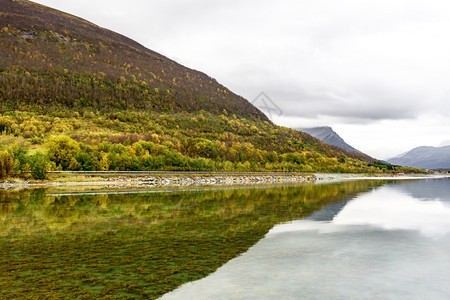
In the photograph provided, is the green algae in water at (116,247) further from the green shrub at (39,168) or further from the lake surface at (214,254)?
the green shrub at (39,168)

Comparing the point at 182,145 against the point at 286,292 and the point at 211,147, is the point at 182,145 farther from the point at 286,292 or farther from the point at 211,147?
the point at 286,292

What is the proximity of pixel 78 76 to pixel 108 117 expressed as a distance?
39.9m

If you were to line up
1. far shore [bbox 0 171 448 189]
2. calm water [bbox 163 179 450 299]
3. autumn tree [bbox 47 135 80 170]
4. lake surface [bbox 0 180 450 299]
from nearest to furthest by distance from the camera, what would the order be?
calm water [bbox 163 179 450 299] < lake surface [bbox 0 180 450 299] < far shore [bbox 0 171 448 189] < autumn tree [bbox 47 135 80 170]

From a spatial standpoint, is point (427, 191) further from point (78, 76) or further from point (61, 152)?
point (78, 76)

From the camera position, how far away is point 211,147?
100m

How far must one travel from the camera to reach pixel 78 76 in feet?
486

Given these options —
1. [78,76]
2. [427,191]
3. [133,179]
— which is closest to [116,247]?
[133,179]

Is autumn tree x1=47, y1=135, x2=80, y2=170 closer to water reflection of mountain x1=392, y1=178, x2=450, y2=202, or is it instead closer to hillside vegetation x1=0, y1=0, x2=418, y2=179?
hillside vegetation x1=0, y1=0, x2=418, y2=179

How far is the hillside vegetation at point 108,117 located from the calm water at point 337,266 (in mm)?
46205

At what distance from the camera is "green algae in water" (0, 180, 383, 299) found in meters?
9.70

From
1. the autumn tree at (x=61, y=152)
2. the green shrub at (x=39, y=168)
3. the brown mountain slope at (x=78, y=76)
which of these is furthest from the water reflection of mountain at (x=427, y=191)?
the brown mountain slope at (x=78, y=76)

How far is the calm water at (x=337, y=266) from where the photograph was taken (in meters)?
9.52

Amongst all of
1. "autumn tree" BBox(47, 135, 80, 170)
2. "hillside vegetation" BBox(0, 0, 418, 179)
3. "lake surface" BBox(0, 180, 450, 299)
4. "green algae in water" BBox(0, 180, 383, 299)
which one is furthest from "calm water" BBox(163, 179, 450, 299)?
"autumn tree" BBox(47, 135, 80, 170)

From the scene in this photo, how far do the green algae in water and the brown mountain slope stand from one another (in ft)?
329
